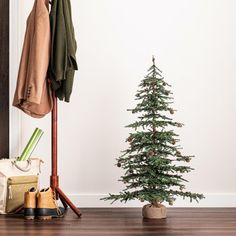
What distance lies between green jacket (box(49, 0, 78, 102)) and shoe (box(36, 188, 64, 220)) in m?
0.70

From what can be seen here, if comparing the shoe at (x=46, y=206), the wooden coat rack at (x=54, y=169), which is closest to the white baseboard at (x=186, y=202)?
the wooden coat rack at (x=54, y=169)

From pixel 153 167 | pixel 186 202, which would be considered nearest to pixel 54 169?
pixel 153 167

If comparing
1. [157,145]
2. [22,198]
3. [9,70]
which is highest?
[9,70]

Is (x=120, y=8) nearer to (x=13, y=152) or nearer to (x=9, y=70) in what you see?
(x=9, y=70)

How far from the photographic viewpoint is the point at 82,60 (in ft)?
13.1

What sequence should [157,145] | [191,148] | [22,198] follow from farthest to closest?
1. [191,148]
2. [22,198]
3. [157,145]

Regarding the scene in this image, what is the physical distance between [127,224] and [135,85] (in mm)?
1261

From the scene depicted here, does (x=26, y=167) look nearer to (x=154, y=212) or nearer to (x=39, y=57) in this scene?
(x=39, y=57)

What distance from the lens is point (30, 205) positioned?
3266 millimetres

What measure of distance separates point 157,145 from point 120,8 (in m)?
1.25

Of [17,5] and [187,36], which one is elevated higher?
[17,5]

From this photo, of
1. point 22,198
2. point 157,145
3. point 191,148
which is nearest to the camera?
point 157,145

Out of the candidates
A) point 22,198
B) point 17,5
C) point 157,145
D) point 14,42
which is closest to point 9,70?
point 14,42

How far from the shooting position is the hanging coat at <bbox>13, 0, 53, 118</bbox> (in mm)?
3400
